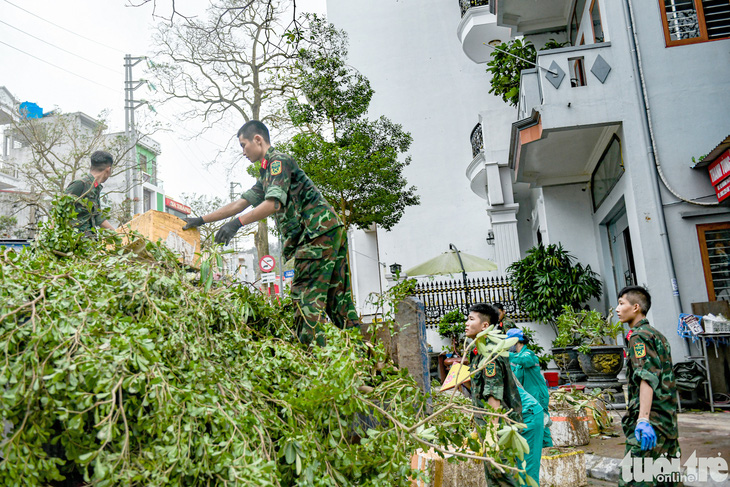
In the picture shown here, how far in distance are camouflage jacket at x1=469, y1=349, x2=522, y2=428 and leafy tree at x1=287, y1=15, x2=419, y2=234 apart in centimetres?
1049

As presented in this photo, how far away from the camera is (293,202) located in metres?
3.87

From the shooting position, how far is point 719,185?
24.3ft

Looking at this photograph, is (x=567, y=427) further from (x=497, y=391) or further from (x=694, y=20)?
(x=694, y=20)

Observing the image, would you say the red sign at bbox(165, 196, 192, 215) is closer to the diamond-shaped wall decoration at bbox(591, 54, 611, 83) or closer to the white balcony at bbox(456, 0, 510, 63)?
the white balcony at bbox(456, 0, 510, 63)

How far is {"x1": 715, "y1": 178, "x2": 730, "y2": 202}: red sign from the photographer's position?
7.09 metres

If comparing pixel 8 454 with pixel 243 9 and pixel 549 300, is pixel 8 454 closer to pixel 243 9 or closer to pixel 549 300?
pixel 243 9

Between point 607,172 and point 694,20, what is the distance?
2.74m

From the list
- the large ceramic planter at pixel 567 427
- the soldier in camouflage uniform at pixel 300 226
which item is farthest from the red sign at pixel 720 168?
the soldier in camouflage uniform at pixel 300 226

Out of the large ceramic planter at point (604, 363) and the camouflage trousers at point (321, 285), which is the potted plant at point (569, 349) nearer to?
the large ceramic planter at point (604, 363)

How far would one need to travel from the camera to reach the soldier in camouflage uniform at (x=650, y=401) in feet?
10.2

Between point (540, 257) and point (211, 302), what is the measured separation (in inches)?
395

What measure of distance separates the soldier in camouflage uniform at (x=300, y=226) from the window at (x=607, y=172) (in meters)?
6.62

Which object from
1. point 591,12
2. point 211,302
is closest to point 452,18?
point 591,12

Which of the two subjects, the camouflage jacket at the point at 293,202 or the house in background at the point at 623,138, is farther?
the house in background at the point at 623,138
